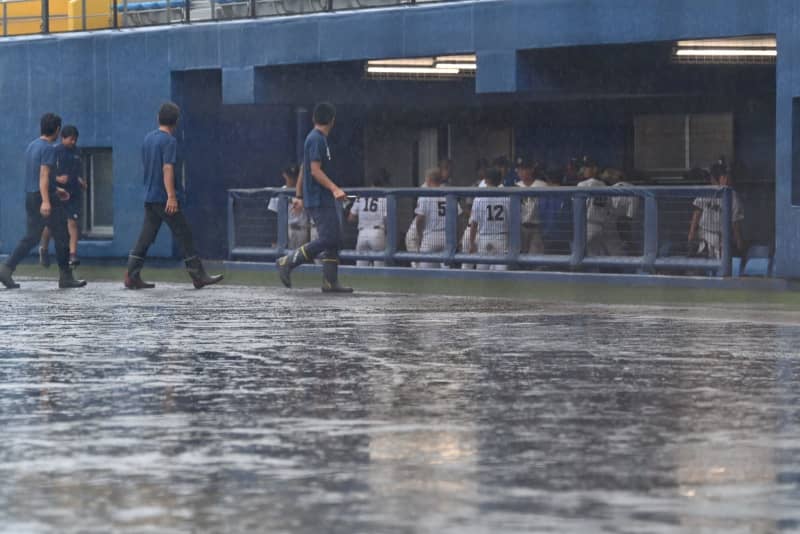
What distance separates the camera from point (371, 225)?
2498 cm

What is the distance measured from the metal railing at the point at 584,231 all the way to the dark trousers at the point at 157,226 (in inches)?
161

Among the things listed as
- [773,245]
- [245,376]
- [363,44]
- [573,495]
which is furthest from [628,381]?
[363,44]

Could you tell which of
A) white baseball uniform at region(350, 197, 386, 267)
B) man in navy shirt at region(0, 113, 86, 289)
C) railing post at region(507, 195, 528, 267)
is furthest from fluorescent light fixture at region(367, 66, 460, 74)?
man in navy shirt at region(0, 113, 86, 289)

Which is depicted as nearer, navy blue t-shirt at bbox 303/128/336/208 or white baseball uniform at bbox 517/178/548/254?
navy blue t-shirt at bbox 303/128/336/208

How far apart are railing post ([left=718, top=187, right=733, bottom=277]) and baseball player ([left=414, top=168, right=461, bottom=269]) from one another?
12.3 ft

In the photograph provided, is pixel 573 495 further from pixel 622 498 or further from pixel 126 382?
pixel 126 382

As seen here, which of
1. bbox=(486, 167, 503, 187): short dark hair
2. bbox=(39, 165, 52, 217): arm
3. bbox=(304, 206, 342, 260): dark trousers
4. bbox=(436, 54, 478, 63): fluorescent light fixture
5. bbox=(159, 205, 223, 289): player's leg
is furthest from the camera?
bbox=(436, 54, 478, 63): fluorescent light fixture

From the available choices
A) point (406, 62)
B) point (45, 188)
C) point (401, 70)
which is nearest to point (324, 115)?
point (45, 188)

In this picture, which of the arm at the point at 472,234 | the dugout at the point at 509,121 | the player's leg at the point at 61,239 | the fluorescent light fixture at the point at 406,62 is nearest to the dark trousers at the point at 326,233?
the player's leg at the point at 61,239

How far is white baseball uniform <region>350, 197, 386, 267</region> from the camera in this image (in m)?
24.8

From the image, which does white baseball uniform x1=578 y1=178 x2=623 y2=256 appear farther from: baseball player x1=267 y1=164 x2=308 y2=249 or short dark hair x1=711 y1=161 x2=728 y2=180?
baseball player x1=267 y1=164 x2=308 y2=249

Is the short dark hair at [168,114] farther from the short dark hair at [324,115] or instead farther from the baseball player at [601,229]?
the baseball player at [601,229]

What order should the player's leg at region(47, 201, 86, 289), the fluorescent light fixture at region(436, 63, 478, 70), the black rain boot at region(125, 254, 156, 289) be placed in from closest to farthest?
the black rain boot at region(125, 254, 156, 289) → the player's leg at region(47, 201, 86, 289) → the fluorescent light fixture at region(436, 63, 478, 70)

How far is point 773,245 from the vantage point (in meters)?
24.4
